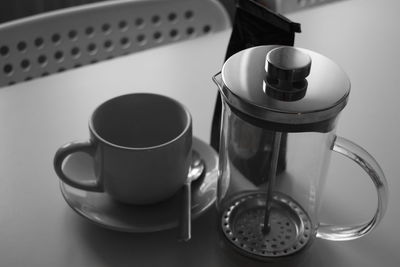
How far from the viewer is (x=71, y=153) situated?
529mm

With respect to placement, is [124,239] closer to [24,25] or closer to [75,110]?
[75,110]

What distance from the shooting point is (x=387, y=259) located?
53cm

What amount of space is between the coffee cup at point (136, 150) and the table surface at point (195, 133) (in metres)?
0.05

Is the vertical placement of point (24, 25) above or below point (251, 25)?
below

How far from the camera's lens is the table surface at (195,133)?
21.0 inches

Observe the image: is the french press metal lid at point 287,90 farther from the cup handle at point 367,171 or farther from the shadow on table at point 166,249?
the shadow on table at point 166,249

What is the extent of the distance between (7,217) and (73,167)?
0.27ft

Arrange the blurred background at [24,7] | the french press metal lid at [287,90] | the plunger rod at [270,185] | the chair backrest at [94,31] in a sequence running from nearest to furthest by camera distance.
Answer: the french press metal lid at [287,90], the plunger rod at [270,185], the chair backrest at [94,31], the blurred background at [24,7]

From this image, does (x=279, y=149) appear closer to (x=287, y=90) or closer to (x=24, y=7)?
(x=287, y=90)

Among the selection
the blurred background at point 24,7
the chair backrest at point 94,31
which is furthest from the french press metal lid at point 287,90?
the blurred background at point 24,7

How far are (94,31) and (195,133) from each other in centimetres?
30

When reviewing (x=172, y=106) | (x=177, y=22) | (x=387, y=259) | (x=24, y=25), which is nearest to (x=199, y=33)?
(x=177, y=22)

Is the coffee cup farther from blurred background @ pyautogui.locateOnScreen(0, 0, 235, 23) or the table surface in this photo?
blurred background @ pyautogui.locateOnScreen(0, 0, 235, 23)

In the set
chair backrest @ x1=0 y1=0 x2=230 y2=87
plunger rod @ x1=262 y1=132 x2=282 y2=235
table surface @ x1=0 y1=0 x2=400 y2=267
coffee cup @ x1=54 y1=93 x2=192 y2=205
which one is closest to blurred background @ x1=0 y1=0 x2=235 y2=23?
chair backrest @ x1=0 y1=0 x2=230 y2=87
